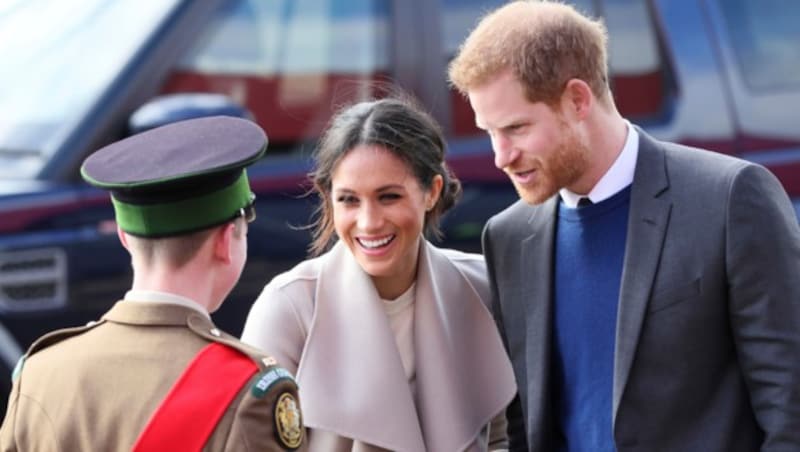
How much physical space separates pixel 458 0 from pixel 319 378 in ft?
7.42

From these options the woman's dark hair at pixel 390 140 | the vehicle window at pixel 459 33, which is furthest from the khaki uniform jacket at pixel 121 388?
the vehicle window at pixel 459 33

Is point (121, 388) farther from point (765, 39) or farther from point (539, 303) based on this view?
point (765, 39)

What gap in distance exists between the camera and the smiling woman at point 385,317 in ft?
11.3

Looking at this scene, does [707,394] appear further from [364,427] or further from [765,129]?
[765,129]

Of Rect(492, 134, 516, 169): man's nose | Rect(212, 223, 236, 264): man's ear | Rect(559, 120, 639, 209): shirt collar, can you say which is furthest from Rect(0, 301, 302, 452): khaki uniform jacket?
Rect(559, 120, 639, 209): shirt collar

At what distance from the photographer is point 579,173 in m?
3.15

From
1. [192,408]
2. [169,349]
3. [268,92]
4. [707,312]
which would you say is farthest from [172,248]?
[268,92]

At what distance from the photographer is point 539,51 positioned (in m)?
3.13

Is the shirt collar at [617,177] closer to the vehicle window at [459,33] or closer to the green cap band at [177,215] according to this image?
the green cap band at [177,215]

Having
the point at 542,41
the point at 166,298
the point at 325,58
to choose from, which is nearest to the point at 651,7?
the point at 325,58

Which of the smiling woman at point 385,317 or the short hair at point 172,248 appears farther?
the smiling woman at point 385,317

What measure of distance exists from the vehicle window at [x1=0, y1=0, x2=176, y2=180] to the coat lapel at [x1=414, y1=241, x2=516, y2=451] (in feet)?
6.16

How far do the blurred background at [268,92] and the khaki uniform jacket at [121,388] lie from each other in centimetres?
229

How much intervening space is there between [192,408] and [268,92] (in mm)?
2784
